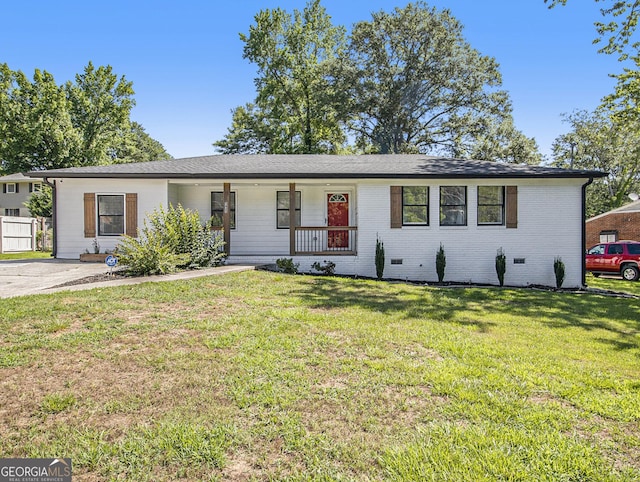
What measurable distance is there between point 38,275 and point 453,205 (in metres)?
11.6

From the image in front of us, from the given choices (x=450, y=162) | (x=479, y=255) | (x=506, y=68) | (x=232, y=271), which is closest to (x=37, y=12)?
(x=232, y=271)

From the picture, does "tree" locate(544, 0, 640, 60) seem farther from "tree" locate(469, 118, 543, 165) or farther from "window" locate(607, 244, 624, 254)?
"tree" locate(469, 118, 543, 165)

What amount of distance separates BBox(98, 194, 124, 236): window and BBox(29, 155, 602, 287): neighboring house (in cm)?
3

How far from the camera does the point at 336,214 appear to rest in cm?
1312

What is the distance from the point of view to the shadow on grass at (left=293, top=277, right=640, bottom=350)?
5918 mm

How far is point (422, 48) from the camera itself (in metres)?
26.0

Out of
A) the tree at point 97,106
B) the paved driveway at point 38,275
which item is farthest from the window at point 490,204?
the tree at point 97,106

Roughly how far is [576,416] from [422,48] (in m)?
28.1

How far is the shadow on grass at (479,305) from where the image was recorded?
592 cm

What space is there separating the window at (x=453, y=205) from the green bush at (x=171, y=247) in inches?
277

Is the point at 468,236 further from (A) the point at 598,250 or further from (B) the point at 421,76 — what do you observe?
(B) the point at 421,76

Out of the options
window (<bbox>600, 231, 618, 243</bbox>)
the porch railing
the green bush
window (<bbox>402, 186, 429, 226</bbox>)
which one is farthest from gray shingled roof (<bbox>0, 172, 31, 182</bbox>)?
window (<bbox>600, 231, 618, 243</bbox>)

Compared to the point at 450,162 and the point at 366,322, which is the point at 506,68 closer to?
the point at 450,162

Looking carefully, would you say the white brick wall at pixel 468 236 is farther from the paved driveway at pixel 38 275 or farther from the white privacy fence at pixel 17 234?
the white privacy fence at pixel 17 234
